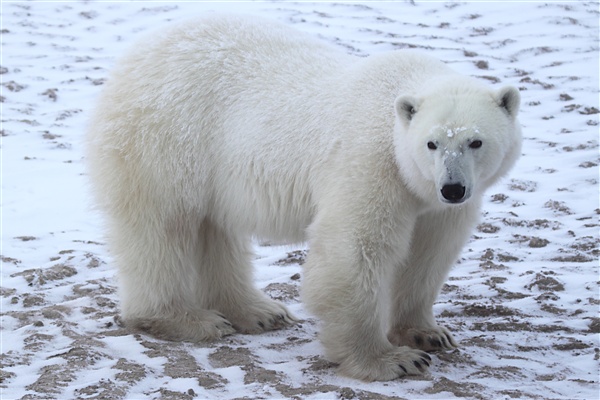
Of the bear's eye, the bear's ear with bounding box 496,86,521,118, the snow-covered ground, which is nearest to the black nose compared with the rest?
the bear's eye

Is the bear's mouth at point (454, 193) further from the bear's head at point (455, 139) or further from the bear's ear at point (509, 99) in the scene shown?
the bear's ear at point (509, 99)

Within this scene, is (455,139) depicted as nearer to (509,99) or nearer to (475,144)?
(475,144)

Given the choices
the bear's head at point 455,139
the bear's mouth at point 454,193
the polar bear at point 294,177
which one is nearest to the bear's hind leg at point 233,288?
the polar bear at point 294,177

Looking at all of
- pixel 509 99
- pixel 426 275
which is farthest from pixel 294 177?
pixel 509 99

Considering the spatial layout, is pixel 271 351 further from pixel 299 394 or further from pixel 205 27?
pixel 205 27

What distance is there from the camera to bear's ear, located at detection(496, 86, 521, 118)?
4293mm


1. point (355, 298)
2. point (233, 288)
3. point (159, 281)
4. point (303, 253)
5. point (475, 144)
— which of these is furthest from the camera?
point (303, 253)

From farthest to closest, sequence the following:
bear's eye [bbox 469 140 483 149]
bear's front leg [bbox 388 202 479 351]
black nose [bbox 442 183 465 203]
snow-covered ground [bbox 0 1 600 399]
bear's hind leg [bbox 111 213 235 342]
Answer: bear's hind leg [bbox 111 213 235 342] < bear's front leg [bbox 388 202 479 351] < snow-covered ground [bbox 0 1 600 399] < bear's eye [bbox 469 140 483 149] < black nose [bbox 442 183 465 203]

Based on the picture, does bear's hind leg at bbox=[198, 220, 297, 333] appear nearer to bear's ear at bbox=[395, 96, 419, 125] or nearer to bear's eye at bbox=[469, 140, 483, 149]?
bear's ear at bbox=[395, 96, 419, 125]

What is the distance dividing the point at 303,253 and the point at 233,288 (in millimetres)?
1415

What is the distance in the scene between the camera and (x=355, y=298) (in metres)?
4.48

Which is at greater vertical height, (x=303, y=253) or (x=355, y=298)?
(x=355, y=298)

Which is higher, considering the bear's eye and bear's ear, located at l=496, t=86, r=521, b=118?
bear's ear, located at l=496, t=86, r=521, b=118

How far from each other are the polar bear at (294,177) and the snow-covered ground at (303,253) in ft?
1.13
